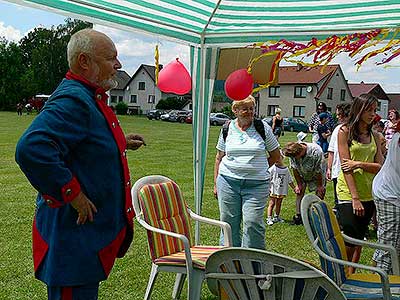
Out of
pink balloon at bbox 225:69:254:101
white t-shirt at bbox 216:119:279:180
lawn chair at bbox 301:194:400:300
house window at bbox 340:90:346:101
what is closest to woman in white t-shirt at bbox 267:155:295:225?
white t-shirt at bbox 216:119:279:180

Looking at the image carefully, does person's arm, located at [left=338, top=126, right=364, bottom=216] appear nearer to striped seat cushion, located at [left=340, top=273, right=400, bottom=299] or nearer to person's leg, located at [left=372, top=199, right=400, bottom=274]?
person's leg, located at [left=372, top=199, right=400, bottom=274]

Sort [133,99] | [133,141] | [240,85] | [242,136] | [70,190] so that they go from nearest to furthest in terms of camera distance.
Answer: [70,190] < [133,141] < [240,85] < [242,136] < [133,99]

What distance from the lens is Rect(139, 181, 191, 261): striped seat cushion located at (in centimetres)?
371

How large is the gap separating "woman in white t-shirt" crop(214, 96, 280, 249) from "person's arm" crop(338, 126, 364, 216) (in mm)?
544

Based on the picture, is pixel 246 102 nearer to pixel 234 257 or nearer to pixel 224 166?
pixel 224 166

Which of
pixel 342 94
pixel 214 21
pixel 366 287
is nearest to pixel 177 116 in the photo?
pixel 342 94

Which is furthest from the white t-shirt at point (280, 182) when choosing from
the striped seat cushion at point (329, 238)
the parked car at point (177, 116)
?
the parked car at point (177, 116)

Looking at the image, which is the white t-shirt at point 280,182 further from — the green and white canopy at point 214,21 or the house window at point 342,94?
the house window at point 342,94

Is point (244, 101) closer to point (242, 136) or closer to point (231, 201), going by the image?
point (242, 136)

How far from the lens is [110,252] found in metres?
2.23

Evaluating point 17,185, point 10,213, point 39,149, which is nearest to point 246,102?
point 39,149

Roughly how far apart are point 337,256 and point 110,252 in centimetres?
163

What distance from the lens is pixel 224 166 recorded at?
447 cm

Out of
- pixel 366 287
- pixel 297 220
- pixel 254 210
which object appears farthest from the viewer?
pixel 297 220
